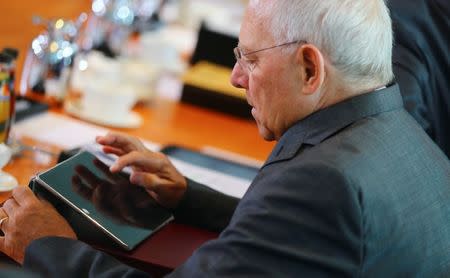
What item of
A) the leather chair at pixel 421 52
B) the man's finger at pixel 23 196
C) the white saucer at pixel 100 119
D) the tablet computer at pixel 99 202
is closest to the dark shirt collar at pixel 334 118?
the tablet computer at pixel 99 202

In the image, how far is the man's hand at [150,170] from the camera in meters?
1.61

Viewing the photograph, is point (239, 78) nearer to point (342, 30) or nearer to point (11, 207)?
point (342, 30)

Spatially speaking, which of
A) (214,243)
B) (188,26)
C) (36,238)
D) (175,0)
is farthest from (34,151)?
(175,0)

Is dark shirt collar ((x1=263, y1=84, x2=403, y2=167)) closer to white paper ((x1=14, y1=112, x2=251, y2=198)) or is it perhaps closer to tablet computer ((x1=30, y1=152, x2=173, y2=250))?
tablet computer ((x1=30, y1=152, x2=173, y2=250))

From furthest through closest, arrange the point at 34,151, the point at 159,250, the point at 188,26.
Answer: the point at 188,26, the point at 34,151, the point at 159,250

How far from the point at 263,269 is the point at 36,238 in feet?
1.48

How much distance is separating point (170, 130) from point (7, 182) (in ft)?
2.63

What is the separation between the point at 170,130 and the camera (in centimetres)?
235

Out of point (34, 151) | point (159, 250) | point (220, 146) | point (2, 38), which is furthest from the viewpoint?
point (2, 38)

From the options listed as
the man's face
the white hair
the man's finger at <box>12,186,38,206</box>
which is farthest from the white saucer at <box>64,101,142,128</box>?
the white hair

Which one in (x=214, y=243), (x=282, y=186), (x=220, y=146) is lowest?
(x=220, y=146)

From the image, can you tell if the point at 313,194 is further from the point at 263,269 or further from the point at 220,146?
the point at 220,146

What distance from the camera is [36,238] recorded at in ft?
4.37

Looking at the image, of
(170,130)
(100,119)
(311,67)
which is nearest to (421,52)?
(311,67)
